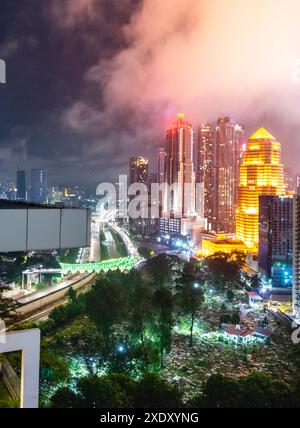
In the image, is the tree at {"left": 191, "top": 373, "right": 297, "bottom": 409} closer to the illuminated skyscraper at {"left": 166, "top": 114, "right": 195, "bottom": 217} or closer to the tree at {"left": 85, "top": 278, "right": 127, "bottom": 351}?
the tree at {"left": 85, "top": 278, "right": 127, "bottom": 351}

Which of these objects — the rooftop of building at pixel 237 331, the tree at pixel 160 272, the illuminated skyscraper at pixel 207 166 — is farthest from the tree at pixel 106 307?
the illuminated skyscraper at pixel 207 166

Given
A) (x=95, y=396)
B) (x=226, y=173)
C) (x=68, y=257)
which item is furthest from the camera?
(x=226, y=173)

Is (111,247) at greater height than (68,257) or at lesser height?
greater

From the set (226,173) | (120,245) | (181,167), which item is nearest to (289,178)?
(226,173)

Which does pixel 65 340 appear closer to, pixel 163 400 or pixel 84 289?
pixel 163 400

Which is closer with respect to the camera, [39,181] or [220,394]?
[220,394]

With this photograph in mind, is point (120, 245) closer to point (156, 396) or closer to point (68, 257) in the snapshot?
point (68, 257)

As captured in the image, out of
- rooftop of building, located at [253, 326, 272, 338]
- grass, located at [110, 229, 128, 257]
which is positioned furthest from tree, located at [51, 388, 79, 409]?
grass, located at [110, 229, 128, 257]
